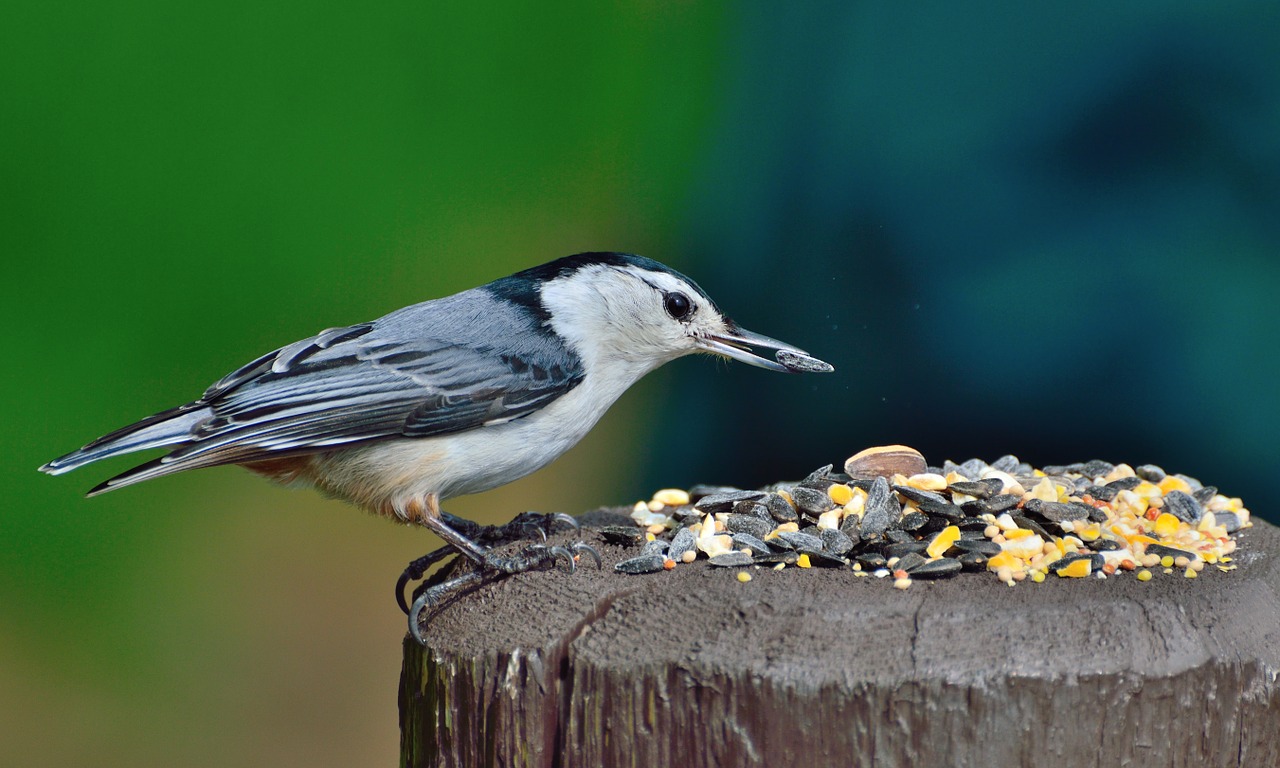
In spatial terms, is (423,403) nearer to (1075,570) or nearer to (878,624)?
(878,624)

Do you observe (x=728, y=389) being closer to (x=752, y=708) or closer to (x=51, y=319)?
(x=51, y=319)

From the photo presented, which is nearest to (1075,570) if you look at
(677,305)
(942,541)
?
(942,541)

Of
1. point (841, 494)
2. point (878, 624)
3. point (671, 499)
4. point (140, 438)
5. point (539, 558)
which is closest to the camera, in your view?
point (878, 624)

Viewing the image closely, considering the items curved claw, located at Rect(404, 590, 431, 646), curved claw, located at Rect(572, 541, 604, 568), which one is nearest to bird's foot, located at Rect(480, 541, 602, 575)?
curved claw, located at Rect(572, 541, 604, 568)

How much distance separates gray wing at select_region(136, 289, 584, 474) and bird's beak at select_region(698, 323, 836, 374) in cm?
35

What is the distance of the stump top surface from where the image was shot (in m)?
1.38

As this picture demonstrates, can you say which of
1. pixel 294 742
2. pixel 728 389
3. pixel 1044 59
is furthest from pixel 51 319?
pixel 1044 59

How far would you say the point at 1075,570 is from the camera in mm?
1654

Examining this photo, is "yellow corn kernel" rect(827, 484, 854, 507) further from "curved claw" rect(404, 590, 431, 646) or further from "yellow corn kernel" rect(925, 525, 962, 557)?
"curved claw" rect(404, 590, 431, 646)

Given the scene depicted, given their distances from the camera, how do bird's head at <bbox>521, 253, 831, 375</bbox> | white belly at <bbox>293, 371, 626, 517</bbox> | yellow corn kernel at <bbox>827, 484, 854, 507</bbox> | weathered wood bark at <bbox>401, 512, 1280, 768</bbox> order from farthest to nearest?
bird's head at <bbox>521, 253, 831, 375</bbox> < white belly at <bbox>293, 371, 626, 517</bbox> < yellow corn kernel at <bbox>827, 484, 854, 507</bbox> < weathered wood bark at <bbox>401, 512, 1280, 768</bbox>

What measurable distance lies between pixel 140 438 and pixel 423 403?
1.78ft

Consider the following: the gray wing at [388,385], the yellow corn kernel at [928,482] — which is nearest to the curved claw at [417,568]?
the gray wing at [388,385]

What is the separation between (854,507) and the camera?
2000mm

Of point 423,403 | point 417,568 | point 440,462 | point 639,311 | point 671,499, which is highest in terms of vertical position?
point 639,311
